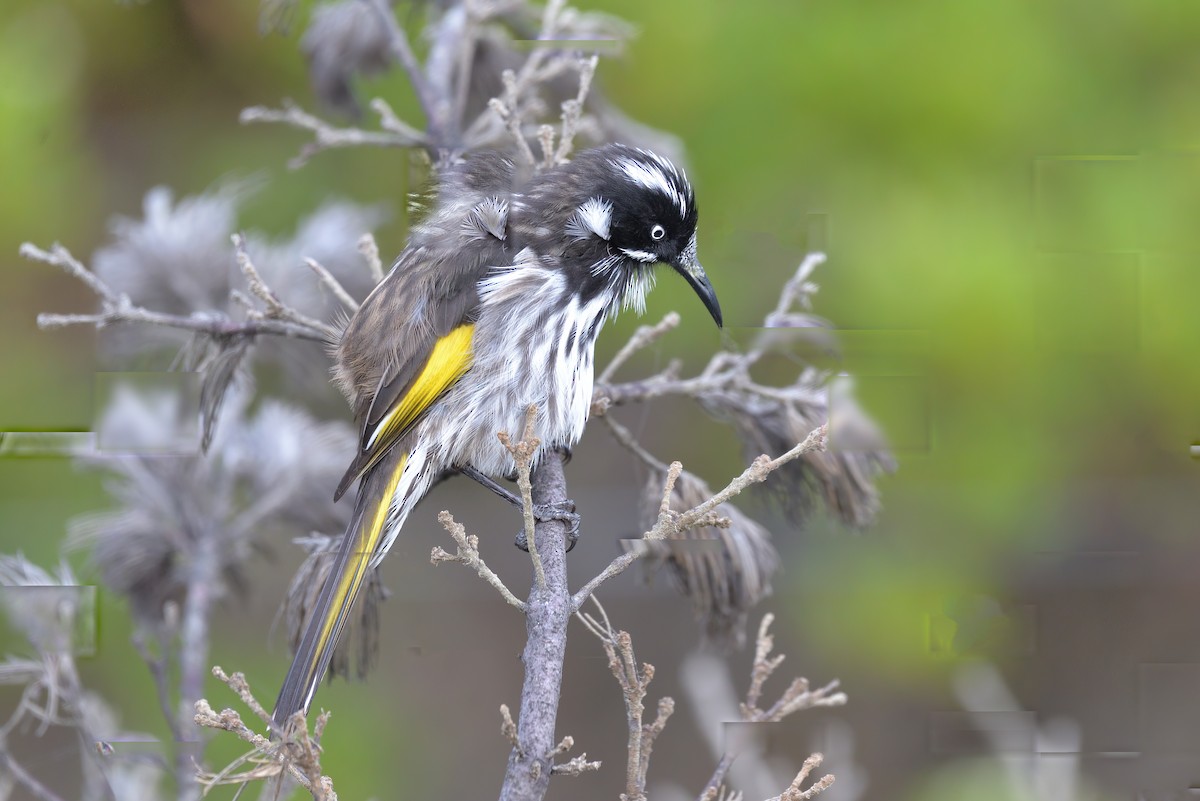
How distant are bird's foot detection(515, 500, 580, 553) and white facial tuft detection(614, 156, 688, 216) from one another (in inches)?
19.4

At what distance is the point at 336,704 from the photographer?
308 cm

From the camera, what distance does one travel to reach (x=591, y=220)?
187 cm

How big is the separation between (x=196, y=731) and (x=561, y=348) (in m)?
0.86

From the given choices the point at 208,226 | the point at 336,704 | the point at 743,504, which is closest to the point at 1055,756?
the point at 743,504

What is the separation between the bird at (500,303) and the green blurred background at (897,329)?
0.90 m

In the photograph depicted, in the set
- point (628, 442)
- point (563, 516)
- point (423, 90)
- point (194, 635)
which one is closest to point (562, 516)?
point (563, 516)

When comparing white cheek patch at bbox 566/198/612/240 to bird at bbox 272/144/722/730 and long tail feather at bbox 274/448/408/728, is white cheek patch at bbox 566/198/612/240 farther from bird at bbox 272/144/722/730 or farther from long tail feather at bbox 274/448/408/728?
long tail feather at bbox 274/448/408/728

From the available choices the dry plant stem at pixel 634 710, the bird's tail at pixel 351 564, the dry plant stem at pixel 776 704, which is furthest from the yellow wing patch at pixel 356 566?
the dry plant stem at pixel 776 704

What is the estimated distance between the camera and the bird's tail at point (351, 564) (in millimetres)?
1480

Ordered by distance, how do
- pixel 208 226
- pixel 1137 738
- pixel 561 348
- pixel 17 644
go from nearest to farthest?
pixel 561 348 → pixel 17 644 → pixel 208 226 → pixel 1137 738

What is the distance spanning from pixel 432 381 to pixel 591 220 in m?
0.34

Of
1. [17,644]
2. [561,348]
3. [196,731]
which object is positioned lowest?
[196,731]

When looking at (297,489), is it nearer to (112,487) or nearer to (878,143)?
(112,487)

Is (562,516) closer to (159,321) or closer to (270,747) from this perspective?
(270,747)
